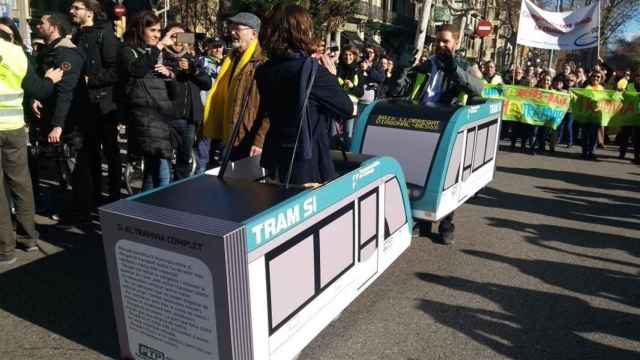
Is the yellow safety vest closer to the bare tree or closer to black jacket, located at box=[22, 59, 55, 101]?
black jacket, located at box=[22, 59, 55, 101]

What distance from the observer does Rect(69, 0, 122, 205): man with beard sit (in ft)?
16.6

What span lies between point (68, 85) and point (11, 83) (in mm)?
706

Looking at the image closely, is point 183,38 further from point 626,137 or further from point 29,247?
point 626,137

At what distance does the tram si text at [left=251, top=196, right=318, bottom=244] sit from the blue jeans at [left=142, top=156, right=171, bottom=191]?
246 centimetres

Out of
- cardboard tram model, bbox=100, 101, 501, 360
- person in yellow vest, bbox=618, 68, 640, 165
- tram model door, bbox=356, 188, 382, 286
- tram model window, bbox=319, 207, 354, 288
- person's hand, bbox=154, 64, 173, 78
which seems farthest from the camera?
person in yellow vest, bbox=618, 68, 640, 165

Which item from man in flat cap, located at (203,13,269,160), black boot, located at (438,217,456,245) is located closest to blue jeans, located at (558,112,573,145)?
black boot, located at (438,217,456,245)

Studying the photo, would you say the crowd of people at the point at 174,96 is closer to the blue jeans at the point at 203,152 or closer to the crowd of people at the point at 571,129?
the blue jeans at the point at 203,152

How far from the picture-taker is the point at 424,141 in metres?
4.73

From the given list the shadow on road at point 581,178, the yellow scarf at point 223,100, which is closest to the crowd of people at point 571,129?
the shadow on road at point 581,178

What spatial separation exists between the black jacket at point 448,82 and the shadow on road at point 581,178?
3.50 meters

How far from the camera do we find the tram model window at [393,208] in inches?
141

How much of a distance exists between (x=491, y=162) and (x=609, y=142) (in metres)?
8.61

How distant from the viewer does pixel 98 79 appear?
4.93m

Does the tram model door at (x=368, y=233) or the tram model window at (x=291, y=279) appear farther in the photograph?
the tram model door at (x=368, y=233)
